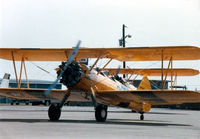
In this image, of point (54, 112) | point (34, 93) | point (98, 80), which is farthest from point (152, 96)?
point (34, 93)

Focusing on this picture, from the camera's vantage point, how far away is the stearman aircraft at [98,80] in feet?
43.8

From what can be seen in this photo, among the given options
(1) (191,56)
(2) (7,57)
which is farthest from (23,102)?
(1) (191,56)

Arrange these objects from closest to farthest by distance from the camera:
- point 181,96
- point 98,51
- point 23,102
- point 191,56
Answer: point 181,96 < point 98,51 < point 191,56 < point 23,102

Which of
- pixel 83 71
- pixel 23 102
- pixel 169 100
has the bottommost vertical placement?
pixel 23 102

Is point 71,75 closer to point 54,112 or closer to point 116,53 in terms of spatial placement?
point 54,112

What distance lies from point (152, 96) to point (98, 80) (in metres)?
2.41

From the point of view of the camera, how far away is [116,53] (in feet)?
49.4

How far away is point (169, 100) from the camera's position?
14.8m

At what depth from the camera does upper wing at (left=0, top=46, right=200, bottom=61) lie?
1437 centimetres

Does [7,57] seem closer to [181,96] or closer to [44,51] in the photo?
[44,51]

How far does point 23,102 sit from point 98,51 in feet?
145

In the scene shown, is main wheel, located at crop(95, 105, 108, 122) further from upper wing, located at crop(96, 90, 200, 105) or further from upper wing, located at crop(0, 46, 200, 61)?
upper wing, located at crop(0, 46, 200, 61)

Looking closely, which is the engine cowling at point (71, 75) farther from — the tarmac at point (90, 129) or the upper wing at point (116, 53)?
the tarmac at point (90, 129)

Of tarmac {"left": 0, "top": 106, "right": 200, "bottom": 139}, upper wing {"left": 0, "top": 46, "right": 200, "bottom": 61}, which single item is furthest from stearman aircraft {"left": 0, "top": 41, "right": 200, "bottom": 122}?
tarmac {"left": 0, "top": 106, "right": 200, "bottom": 139}
